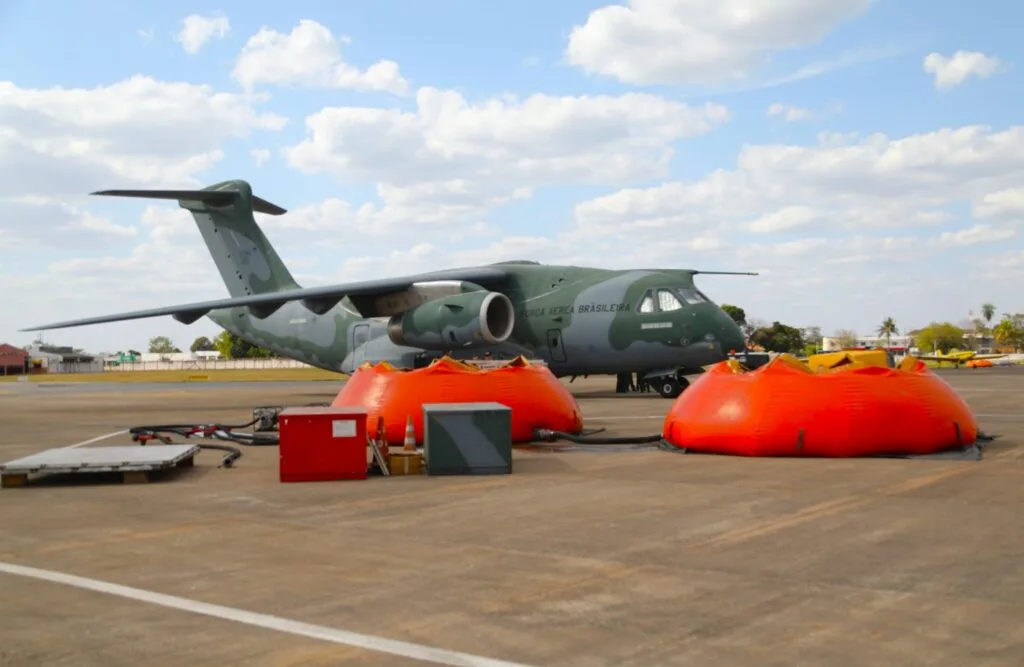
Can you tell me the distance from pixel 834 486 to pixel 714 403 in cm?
330

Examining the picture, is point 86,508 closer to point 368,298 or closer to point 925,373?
point 925,373

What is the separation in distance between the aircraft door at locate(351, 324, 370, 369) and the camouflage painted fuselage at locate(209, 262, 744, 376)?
1.2 inches

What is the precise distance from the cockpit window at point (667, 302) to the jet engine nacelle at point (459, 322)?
3.86m

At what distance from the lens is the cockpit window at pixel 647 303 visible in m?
23.2

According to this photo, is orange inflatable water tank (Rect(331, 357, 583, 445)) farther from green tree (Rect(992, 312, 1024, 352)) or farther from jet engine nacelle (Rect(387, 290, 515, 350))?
green tree (Rect(992, 312, 1024, 352))

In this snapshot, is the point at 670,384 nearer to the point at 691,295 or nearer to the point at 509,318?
the point at 691,295

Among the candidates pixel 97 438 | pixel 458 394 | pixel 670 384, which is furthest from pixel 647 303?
pixel 97 438

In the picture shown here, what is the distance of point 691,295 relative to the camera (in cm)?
2312

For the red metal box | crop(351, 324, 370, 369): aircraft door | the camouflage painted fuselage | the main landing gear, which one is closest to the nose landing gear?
the main landing gear

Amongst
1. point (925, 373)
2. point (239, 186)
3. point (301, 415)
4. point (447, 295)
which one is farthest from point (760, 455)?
point (239, 186)

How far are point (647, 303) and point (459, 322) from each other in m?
4.72

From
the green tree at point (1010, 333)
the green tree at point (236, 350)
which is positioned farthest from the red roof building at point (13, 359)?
the green tree at point (1010, 333)

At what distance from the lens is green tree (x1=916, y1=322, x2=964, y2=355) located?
566ft

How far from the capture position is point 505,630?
14.6ft
